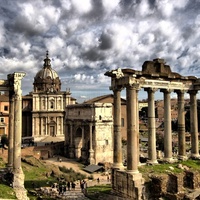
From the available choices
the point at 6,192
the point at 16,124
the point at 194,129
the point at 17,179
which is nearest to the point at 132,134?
the point at 16,124

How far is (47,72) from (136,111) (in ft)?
158

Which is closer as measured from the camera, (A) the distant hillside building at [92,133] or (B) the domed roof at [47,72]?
(A) the distant hillside building at [92,133]

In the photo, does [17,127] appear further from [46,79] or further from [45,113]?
[46,79]

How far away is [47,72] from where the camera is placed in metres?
64.7

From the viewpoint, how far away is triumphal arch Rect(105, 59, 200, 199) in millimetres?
17906

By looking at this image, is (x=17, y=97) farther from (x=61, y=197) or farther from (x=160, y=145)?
(x=160, y=145)

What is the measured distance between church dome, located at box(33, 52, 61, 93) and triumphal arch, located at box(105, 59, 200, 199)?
136 feet

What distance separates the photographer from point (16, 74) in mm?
19281

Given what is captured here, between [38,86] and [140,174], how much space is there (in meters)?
49.0

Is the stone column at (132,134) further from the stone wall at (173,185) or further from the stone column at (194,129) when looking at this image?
the stone column at (194,129)

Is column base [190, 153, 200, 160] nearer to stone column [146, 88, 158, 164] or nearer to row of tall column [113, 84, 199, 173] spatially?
row of tall column [113, 84, 199, 173]

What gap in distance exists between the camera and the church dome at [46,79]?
207ft

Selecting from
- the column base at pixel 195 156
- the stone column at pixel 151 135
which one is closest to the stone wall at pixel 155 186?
the stone column at pixel 151 135

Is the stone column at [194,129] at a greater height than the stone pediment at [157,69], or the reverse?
the stone pediment at [157,69]
